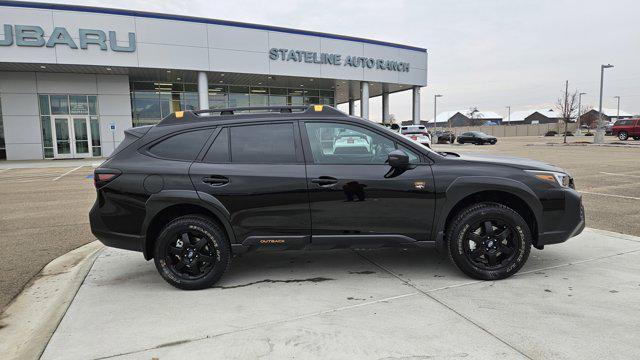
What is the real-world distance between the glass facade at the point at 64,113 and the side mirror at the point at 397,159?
2552 cm

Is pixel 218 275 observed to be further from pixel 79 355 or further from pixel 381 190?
pixel 381 190

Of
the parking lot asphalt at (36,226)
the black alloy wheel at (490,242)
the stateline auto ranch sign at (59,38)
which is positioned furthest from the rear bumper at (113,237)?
the stateline auto ranch sign at (59,38)

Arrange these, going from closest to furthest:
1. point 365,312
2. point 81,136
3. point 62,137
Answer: point 365,312, point 62,137, point 81,136

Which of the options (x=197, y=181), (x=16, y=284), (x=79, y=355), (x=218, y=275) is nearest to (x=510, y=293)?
(x=218, y=275)

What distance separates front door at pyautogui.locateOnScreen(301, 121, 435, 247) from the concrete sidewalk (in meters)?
0.49


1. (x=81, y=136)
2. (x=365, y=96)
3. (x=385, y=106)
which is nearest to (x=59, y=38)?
(x=81, y=136)

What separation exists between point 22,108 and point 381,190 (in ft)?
86.4

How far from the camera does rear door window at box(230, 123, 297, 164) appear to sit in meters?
4.03

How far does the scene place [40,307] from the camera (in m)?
3.71

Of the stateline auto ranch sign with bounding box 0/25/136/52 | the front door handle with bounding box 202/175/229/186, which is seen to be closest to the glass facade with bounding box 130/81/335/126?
the stateline auto ranch sign with bounding box 0/25/136/52

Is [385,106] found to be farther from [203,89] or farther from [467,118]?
[467,118]

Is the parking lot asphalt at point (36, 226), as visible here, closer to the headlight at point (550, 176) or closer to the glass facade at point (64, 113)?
the headlight at point (550, 176)

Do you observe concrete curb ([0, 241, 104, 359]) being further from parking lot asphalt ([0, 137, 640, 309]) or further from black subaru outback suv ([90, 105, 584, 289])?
black subaru outback suv ([90, 105, 584, 289])

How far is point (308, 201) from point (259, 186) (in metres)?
0.48
